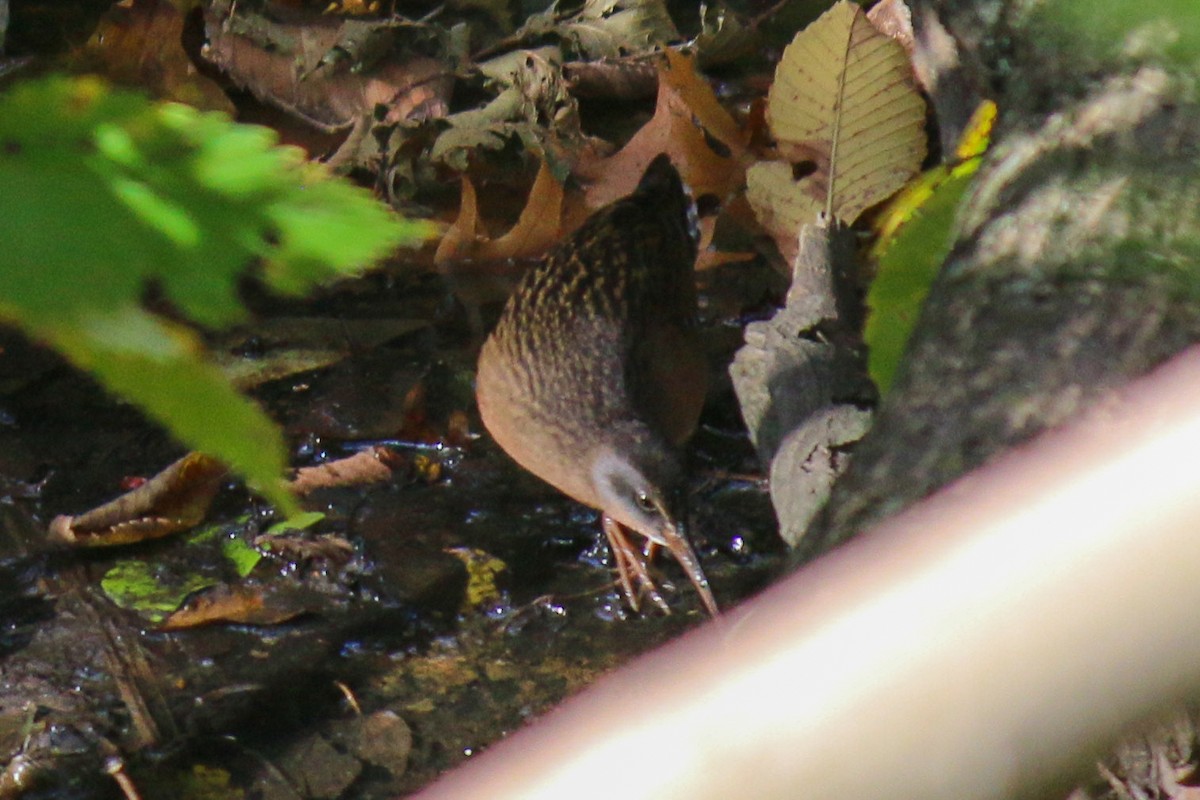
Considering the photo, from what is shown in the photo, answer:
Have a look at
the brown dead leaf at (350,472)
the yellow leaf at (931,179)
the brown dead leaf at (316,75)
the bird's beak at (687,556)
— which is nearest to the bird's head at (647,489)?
the bird's beak at (687,556)

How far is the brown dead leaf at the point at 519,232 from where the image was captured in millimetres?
4918

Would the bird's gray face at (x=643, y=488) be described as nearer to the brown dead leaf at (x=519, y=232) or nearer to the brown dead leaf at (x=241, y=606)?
the brown dead leaf at (x=241, y=606)

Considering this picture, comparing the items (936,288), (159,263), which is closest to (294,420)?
(936,288)

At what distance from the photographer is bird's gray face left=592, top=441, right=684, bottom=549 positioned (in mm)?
3998

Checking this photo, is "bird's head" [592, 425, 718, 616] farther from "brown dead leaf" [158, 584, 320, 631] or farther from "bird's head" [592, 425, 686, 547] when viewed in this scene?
"brown dead leaf" [158, 584, 320, 631]

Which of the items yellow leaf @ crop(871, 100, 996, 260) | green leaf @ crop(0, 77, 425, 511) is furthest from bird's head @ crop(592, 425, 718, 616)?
green leaf @ crop(0, 77, 425, 511)

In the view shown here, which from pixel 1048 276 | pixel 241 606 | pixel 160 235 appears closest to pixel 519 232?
pixel 241 606

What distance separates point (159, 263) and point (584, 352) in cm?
379

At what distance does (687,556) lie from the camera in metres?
3.94

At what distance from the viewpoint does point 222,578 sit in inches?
156

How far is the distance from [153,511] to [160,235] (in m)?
3.48

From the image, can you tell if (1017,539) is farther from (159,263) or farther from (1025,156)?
(1025,156)

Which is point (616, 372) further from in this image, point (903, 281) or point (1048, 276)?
point (1048, 276)

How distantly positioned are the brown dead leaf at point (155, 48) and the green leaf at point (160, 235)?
4278 millimetres
